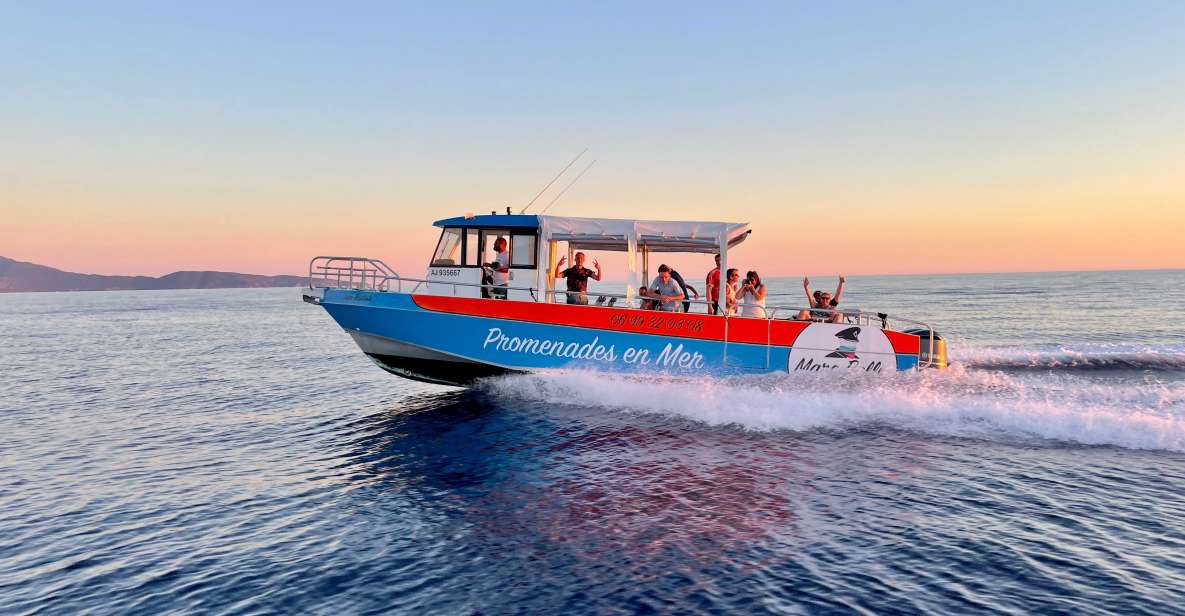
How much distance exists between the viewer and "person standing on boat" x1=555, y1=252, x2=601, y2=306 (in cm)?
1155

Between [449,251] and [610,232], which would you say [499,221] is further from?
[610,232]

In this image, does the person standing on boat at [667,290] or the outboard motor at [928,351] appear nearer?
the person standing on boat at [667,290]

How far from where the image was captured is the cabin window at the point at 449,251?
39.3ft

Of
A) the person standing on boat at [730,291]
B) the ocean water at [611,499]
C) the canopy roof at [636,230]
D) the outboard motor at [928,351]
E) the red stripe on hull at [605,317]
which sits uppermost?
the canopy roof at [636,230]

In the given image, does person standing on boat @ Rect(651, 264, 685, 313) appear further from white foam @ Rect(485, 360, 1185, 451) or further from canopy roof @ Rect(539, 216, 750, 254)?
white foam @ Rect(485, 360, 1185, 451)

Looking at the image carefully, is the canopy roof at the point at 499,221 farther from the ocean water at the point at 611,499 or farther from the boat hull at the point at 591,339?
the ocean water at the point at 611,499

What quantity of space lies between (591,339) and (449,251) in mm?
3235

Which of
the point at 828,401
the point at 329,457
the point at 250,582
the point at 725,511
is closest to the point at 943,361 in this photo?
the point at 828,401

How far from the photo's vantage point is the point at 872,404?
11.1m

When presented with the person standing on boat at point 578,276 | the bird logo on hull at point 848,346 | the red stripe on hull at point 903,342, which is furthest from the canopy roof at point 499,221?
the red stripe on hull at point 903,342

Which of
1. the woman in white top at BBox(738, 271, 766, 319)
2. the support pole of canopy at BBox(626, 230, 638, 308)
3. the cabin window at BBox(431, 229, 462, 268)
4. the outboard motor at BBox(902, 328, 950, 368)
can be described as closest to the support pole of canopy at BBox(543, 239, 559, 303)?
the support pole of canopy at BBox(626, 230, 638, 308)

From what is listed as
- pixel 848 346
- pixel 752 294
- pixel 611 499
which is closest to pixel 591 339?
pixel 752 294

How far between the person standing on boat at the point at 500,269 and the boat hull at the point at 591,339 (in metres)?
0.35

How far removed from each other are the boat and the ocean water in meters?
0.44
